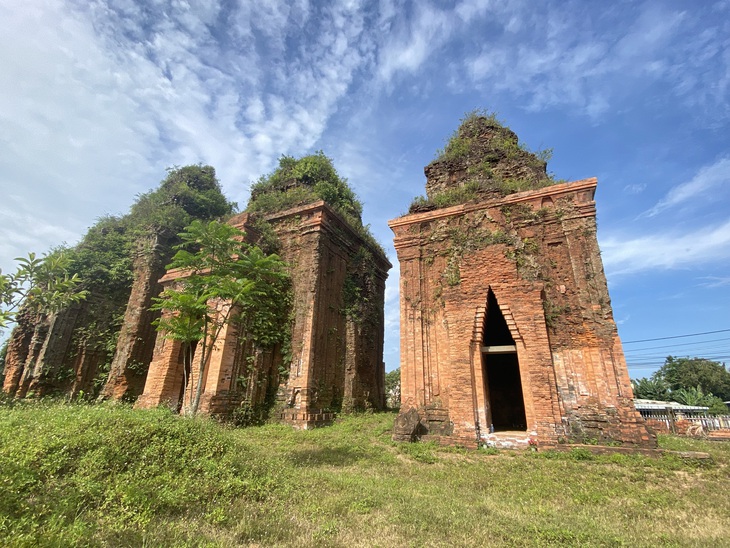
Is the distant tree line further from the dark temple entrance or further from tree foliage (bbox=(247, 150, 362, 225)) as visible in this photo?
tree foliage (bbox=(247, 150, 362, 225))

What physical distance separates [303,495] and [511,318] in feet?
22.2

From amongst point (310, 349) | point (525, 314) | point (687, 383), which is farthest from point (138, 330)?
point (687, 383)

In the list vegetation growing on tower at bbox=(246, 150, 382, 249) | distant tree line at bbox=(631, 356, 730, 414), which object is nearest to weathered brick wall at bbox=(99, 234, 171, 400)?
vegetation growing on tower at bbox=(246, 150, 382, 249)

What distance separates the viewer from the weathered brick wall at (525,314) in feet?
29.1

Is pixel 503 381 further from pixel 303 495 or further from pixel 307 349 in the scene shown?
pixel 303 495

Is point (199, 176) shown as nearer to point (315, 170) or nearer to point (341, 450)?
point (315, 170)

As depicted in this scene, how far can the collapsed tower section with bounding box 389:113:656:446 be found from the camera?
8891 mm

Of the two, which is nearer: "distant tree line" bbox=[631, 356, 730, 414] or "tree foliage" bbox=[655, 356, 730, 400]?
"distant tree line" bbox=[631, 356, 730, 414]

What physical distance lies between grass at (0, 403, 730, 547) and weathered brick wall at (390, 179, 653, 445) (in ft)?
4.89

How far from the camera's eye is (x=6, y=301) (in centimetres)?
517

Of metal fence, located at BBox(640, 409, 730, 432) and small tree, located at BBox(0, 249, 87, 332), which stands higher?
small tree, located at BBox(0, 249, 87, 332)

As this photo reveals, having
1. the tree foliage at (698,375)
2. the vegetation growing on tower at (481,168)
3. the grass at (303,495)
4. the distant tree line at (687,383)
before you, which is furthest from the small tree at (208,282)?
the tree foliage at (698,375)

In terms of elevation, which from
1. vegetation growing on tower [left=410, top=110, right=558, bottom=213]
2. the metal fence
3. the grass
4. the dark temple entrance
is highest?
vegetation growing on tower [left=410, top=110, right=558, bottom=213]

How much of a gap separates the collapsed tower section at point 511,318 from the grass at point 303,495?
4.80ft
